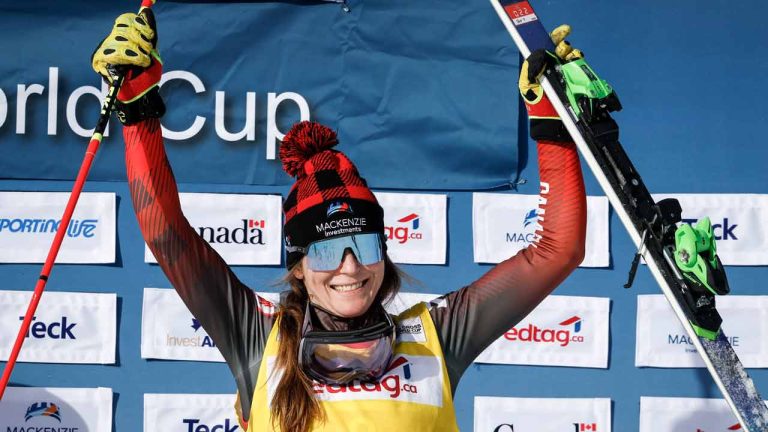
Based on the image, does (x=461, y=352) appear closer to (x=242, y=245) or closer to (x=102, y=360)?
(x=242, y=245)

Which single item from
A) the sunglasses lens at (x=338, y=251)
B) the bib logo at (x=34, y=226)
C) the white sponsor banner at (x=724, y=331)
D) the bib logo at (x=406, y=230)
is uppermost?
the bib logo at (x=34, y=226)

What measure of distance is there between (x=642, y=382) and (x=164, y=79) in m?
2.27

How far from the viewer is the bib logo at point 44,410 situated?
12.4 ft

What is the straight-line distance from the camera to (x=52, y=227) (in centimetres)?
375

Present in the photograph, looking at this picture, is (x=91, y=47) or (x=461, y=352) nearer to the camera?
(x=461, y=352)

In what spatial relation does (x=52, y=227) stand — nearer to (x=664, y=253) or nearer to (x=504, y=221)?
(x=504, y=221)

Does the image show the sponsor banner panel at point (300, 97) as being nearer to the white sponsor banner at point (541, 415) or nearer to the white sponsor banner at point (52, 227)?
the white sponsor banner at point (52, 227)

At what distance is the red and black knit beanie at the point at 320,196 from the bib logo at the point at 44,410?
202 centimetres

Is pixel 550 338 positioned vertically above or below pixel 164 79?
below

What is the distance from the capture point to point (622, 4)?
3844 mm

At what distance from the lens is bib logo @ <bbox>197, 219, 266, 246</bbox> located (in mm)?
3775

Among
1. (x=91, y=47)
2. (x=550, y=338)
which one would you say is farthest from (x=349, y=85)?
(x=550, y=338)

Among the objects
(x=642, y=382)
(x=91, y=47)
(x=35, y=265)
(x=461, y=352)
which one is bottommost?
(x=461, y=352)

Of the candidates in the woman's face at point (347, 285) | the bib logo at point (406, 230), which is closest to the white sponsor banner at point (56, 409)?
the bib logo at point (406, 230)
